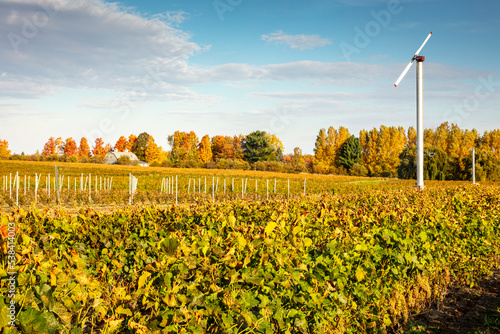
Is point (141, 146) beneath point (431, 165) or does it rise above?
above

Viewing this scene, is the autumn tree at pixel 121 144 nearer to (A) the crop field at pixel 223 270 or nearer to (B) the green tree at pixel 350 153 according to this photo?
(B) the green tree at pixel 350 153

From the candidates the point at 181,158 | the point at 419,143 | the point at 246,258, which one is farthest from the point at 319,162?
the point at 246,258

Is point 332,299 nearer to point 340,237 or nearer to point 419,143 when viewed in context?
point 340,237

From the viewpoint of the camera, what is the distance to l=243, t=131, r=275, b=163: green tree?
79250 mm

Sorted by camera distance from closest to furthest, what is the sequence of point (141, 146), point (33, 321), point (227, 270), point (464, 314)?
point (33, 321) → point (227, 270) → point (464, 314) → point (141, 146)

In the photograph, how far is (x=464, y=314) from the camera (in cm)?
523

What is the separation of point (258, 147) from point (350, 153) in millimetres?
18880

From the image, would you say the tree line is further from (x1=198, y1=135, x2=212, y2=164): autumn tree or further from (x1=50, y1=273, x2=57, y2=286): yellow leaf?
(x1=50, y1=273, x2=57, y2=286): yellow leaf

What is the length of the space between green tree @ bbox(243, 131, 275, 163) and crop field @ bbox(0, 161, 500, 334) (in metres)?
72.9

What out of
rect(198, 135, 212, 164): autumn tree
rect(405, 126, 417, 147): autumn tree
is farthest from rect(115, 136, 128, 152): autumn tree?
rect(405, 126, 417, 147): autumn tree

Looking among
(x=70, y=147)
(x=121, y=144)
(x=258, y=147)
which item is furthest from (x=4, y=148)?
(x=258, y=147)

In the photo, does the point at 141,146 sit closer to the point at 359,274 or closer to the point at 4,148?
the point at 4,148

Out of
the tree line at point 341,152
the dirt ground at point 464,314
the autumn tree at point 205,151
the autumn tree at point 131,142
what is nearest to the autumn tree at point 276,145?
the tree line at point 341,152

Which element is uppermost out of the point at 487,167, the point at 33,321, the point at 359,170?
the point at 487,167
